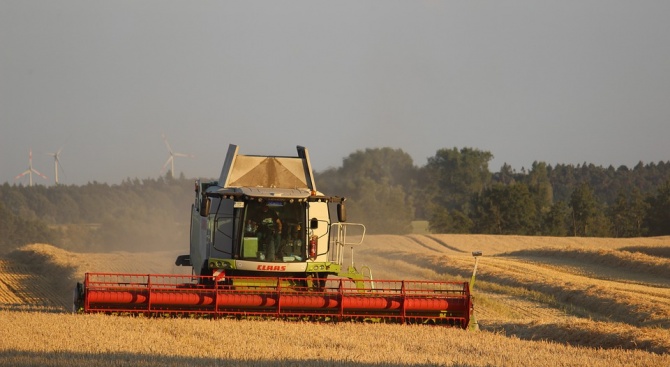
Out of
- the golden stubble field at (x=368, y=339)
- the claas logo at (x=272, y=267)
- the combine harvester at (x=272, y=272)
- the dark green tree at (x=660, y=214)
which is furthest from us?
the dark green tree at (x=660, y=214)

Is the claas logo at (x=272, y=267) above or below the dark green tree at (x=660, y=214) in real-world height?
below

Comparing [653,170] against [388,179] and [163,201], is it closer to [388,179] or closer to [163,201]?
[388,179]

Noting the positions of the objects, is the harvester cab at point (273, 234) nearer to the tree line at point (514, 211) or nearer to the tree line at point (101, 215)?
the tree line at point (101, 215)

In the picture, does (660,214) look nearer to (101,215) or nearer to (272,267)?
(101,215)

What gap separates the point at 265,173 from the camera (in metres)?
17.6

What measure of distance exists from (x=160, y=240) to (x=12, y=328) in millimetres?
59500

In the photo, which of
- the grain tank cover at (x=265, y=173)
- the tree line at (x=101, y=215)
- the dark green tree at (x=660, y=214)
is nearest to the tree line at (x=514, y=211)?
the dark green tree at (x=660, y=214)

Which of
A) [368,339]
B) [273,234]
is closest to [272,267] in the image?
[273,234]

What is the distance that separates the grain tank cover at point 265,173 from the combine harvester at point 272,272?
2 centimetres

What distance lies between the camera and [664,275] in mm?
35219

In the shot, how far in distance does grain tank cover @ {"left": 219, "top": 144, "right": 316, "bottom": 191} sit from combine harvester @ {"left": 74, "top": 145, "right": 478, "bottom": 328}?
2cm

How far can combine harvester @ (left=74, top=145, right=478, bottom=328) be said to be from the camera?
602 inches

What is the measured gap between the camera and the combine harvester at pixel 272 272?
15.3m

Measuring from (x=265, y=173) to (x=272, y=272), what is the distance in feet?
6.54
